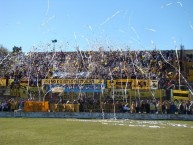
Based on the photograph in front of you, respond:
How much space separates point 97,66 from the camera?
48.9 m

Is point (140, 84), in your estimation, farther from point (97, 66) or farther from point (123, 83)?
point (97, 66)

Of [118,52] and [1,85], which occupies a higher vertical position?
[118,52]

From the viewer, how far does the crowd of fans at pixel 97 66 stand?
46094 mm

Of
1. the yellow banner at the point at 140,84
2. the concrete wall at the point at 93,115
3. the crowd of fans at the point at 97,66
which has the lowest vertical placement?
the concrete wall at the point at 93,115

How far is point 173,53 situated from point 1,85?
21.1 meters

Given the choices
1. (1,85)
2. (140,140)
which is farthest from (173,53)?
(140,140)

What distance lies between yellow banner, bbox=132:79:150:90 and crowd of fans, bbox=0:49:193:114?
3.58 meters

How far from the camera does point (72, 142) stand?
50.0ft

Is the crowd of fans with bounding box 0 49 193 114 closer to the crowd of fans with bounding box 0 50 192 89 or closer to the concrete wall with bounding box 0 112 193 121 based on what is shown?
the crowd of fans with bounding box 0 50 192 89

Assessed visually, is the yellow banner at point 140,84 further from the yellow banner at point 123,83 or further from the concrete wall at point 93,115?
the concrete wall at point 93,115

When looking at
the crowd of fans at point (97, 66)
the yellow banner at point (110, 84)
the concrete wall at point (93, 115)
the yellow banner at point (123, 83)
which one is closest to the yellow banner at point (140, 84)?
the yellow banner at point (123, 83)

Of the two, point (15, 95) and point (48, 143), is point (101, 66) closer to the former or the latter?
point (15, 95)

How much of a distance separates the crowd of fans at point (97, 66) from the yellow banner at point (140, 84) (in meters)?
3.58

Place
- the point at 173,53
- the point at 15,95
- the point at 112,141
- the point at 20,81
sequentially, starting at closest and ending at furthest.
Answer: the point at 112,141 → the point at 15,95 → the point at 20,81 → the point at 173,53
